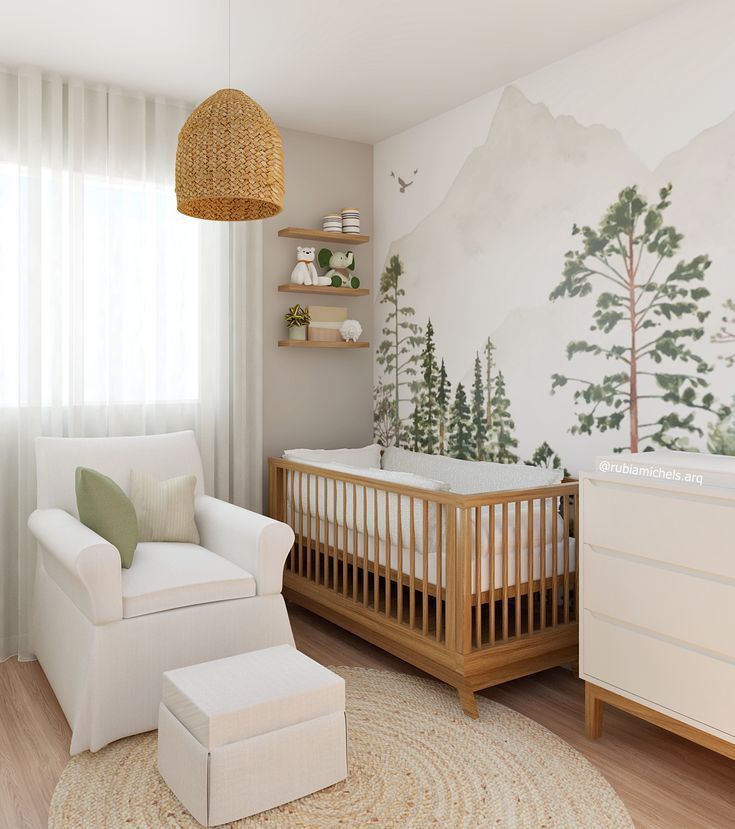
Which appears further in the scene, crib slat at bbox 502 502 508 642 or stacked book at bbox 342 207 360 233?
stacked book at bbox 342 207 360 233

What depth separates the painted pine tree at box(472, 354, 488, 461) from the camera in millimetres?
3639

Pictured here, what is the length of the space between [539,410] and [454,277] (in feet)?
2.90

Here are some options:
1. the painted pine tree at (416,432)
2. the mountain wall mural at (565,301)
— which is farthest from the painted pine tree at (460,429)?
the painted pine tree at (416,432)

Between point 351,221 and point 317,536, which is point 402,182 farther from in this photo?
point 317,536

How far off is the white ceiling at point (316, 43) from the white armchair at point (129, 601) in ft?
5.39

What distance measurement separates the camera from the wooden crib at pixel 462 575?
2.65m

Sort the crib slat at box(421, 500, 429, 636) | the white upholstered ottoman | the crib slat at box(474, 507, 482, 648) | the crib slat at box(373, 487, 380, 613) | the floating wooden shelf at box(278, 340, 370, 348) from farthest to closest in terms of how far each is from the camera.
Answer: the floating wooden shelf at box(278, 340, 370, 348) → the crib slat at box(373, 487, 380, 613) → the crib slat at box(421, 500, 429, 636) → the crib slat at box(474, 507, 482, 648) → the white upholstered ottoman

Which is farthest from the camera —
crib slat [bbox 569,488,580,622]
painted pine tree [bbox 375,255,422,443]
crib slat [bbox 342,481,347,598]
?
painted pine tree [bbox 375,255,422,443]

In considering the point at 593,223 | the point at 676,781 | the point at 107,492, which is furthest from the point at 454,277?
the point at 676,781

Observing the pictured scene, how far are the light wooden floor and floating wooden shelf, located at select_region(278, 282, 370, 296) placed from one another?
1.90m

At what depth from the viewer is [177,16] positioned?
277 centimetres

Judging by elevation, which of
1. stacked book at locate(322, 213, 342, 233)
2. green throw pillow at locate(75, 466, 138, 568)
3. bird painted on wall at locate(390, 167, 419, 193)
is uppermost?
bird painted on wall at locate(390, 167, 419, 193)

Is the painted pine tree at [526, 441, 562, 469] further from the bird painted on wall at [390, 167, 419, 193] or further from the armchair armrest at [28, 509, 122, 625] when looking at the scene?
the armchair armrest at [28, 509, 122, 625]

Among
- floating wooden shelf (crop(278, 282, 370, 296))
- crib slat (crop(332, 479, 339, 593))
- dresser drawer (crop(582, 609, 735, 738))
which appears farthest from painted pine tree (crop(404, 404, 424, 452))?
dresser drawer (crop(582, 609, 735, 738))
